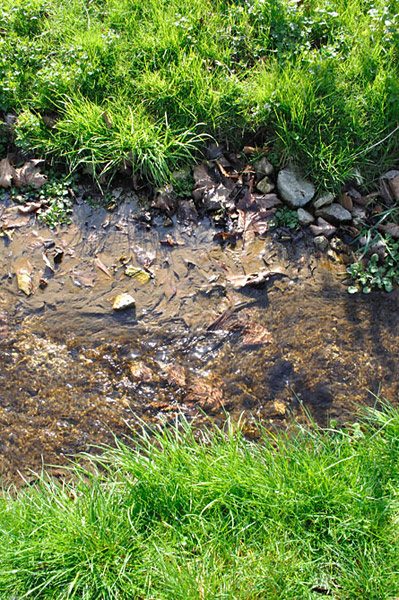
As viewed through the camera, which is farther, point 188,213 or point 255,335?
point 188,213

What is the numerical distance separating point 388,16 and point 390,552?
12.1 ft

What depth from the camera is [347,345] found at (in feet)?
10.8

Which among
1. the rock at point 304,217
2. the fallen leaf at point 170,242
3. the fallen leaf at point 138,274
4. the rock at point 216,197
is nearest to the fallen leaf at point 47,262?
the fallen leaf at point 138,274

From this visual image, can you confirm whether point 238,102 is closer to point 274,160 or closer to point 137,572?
point 274,160

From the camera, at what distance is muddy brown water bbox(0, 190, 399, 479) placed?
3.10 metres

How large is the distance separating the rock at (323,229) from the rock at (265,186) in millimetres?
426

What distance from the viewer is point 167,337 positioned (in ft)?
11.0

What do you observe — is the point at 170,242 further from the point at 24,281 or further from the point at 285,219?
the point at 24,281

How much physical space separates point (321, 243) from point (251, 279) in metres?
0.59

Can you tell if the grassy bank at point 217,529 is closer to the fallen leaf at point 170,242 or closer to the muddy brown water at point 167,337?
the muddy brown water at point 167,337

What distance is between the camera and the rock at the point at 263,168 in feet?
12.3

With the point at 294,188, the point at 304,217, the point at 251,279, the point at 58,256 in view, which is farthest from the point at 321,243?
the point at 58,256

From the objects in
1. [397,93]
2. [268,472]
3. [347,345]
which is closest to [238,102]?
[397,93]

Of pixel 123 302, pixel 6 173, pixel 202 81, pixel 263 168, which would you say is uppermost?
pixel 202 81
